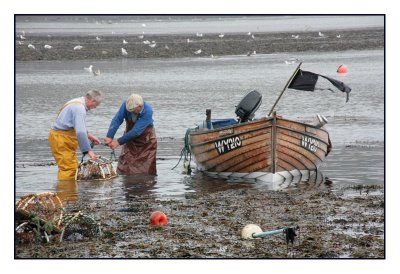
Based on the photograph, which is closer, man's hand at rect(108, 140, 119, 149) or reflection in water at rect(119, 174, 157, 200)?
reflection in water at rect(119, 174, 157, 200)

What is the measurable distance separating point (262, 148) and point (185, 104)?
12805mm

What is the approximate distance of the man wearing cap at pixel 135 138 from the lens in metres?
15.9

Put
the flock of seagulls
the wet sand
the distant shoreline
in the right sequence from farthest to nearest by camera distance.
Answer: the distant shoreline
the flock of seagulls
the wet sand

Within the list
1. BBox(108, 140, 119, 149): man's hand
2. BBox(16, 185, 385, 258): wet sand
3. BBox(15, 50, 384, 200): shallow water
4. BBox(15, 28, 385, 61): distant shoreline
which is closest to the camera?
BBox(16, 185, 385, 258): wet sand

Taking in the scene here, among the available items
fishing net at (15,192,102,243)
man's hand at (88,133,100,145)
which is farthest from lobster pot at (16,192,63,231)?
man's hand at (88,133,100,145)

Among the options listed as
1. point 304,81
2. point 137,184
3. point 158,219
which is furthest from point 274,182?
point 158,219

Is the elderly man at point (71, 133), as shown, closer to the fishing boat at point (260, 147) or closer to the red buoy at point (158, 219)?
the fishing boat at point (260, 147)

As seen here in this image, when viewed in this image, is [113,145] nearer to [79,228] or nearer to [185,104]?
[79,228]

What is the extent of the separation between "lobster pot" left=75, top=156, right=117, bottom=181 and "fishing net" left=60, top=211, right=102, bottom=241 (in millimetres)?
4201

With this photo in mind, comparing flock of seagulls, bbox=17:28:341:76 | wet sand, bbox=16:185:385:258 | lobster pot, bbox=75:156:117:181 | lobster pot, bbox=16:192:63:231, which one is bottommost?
wet sand, bbox=16:185:385:258

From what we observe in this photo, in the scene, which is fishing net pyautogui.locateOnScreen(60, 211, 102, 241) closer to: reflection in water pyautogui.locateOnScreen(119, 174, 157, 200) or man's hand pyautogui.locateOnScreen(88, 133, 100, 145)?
reflection in water pyautogui.locateOnScreen(119, 174, 157, 200)

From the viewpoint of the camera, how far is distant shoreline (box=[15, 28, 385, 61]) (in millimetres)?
48094

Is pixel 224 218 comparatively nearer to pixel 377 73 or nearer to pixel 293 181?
pixel 293 181

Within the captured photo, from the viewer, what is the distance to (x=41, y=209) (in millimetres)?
11477
